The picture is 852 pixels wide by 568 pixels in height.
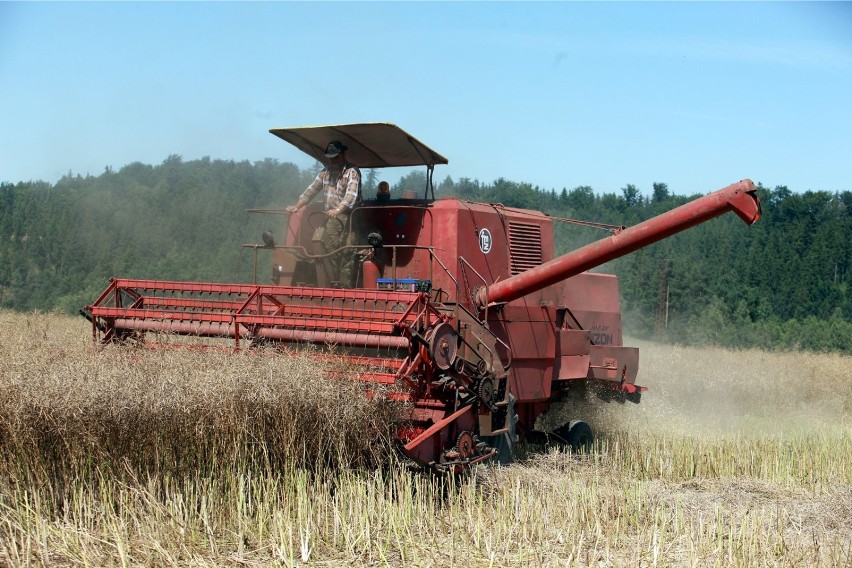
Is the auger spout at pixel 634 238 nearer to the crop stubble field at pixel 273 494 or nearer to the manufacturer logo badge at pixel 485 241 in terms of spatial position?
the manufacturer logo badge at pixel 485 241

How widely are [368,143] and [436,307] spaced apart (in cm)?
208

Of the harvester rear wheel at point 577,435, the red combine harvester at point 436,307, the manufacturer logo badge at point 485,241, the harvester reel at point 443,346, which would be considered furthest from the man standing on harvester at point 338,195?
the harvester rear wheel at point 577,435

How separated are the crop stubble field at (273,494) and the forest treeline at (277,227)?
14.5ft

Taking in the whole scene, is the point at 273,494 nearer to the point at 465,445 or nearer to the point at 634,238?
the point at 465,445

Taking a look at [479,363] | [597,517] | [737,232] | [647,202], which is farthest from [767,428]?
[647,202]

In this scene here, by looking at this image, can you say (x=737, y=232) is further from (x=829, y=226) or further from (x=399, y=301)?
(x=399, y=301)

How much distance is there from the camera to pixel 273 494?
6.03 metres

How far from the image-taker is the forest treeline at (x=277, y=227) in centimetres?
2591

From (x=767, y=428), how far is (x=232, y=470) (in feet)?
28.8

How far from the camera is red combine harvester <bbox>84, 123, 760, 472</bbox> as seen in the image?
727 centimetres

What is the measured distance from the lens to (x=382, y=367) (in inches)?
280

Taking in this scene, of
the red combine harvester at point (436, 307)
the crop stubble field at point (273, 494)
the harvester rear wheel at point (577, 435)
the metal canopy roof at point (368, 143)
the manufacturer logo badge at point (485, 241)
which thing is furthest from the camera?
the harvester rear wheel at point (577, 435)

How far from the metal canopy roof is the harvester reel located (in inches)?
88.8

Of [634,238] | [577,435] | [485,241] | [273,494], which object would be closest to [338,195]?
[485,241]
